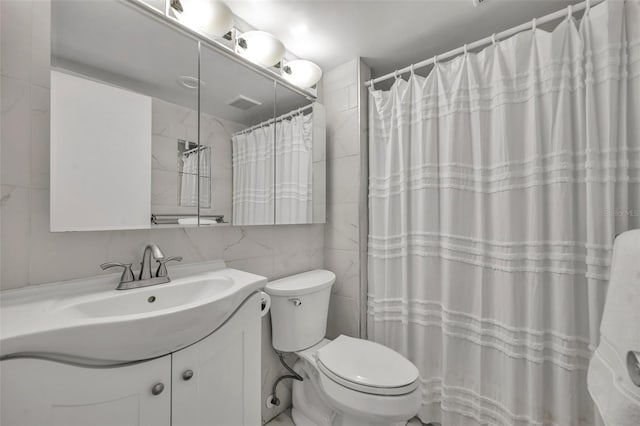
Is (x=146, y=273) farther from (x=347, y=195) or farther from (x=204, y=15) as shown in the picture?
(x=347, y=195)

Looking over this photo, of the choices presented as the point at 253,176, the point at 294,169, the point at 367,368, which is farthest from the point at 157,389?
the point at 294,169

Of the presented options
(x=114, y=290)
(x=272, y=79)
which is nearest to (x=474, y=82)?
(x=272, y=79)

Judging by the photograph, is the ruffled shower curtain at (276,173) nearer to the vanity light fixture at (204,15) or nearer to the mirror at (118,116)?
the mirror at (118,116)

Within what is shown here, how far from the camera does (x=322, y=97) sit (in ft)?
6.20

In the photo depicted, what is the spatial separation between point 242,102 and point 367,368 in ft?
4.71

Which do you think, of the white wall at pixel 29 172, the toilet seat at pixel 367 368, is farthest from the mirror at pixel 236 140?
the toilet seat at pixel 367 368

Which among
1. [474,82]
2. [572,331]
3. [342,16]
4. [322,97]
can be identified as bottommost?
[572,331]

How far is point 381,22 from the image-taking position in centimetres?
141

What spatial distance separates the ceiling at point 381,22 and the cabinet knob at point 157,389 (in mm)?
1564

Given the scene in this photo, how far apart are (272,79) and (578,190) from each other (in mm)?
1587

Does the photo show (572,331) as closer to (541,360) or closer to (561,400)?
(541,360)

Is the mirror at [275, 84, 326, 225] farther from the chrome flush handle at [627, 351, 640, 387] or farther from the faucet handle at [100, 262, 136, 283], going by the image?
the chrome flush handle at [627, 351, 640, 387]

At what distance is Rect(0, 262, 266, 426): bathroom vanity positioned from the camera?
0.58 metres

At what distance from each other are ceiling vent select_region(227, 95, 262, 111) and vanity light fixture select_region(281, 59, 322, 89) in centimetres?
34
